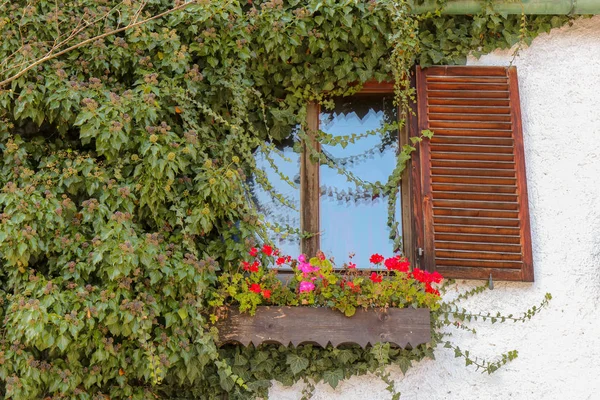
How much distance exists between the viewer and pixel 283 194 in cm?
473

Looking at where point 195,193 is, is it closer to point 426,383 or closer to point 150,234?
point 150,234

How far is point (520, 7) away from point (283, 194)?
73.3 inches

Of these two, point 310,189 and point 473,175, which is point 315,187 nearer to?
point 310,189

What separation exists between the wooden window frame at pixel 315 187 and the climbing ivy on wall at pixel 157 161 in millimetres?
122

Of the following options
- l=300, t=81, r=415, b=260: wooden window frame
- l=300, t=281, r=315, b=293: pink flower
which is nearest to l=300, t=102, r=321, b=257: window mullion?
l=300, t=81, r=415, b=260: wooden window frame

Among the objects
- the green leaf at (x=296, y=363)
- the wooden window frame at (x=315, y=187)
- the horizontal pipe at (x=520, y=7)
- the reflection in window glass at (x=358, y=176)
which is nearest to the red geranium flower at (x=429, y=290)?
the wooden window frame at (x=315, y=187)

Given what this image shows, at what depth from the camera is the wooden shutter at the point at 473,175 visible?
423 centimetres

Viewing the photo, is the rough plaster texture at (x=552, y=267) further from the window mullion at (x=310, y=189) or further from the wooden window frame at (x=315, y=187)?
the window mullion at (x=310, y=189)

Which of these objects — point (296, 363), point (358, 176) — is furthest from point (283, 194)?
point (296, 363)

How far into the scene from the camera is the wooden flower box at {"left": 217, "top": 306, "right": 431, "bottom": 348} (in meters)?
3.95

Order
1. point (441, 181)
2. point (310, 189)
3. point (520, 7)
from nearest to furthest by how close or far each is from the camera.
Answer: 1. point (441, 181)
2. point (520, 7)
3. point (310, 189)

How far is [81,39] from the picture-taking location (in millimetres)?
4242

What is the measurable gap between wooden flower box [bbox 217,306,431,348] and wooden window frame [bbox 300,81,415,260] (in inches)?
23.4

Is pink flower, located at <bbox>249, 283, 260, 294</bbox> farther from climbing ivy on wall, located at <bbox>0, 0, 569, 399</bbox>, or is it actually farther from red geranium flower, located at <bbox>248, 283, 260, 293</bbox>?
climbing ivy on wall, located at <bbox>0, 0, 569, 399</bbox>
